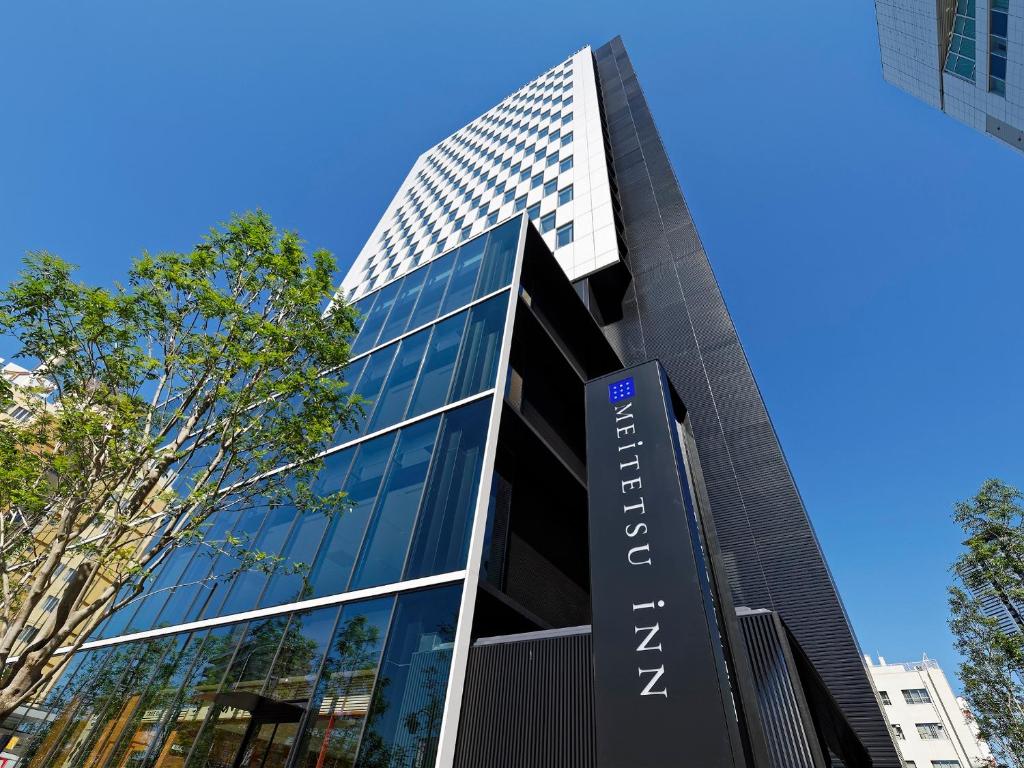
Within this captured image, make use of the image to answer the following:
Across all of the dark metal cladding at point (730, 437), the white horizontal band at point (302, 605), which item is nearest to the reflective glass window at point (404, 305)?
the dark metal cladding at point (730, 437)

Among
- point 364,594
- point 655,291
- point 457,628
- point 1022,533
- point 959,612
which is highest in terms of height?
point 655,291

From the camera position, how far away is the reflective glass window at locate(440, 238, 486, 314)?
13.7m

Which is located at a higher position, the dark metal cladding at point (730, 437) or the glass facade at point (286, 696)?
the dark metal cladding at point (730, 437)

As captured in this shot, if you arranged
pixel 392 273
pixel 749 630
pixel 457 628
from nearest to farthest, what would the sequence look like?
1. pixel 749 630
2. pixel 457 628
3. pixel 392 273

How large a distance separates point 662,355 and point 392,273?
1707 centimetres

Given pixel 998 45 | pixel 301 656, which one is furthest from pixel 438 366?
pixel 998 45

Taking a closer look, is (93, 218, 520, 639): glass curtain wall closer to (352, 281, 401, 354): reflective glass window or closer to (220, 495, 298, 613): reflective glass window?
(220, 495, 298, 613): reflective glass window

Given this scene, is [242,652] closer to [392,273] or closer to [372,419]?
[372,419]

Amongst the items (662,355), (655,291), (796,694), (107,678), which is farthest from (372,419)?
(655,291)

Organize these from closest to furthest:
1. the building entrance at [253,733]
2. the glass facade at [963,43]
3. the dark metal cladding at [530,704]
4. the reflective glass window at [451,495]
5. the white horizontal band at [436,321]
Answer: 1. the dark metal cladding at [530,704]
2. the building entrance at [253,733]
3. the reflective glass window at [451,495]
4. the white horizontal band at [436,321]
5. the glass facade at [963,43]

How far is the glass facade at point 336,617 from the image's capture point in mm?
6969

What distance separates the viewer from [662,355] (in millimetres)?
18750

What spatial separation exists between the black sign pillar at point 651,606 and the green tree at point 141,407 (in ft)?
18.0

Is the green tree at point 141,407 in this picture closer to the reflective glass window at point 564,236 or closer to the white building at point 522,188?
the white building at point 522,188
